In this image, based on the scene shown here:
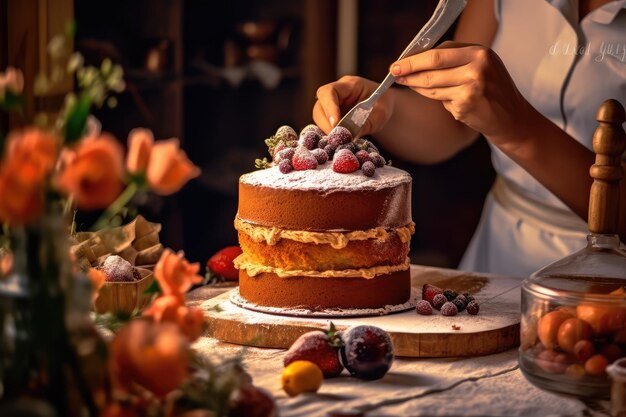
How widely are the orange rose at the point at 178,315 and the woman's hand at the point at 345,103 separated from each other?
3.08 ft

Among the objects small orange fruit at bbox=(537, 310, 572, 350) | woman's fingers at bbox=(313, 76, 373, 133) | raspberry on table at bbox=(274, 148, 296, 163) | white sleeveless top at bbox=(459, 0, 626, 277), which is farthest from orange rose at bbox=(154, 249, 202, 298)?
white sleeveless top at bbox=(459, 0, 626, 277)

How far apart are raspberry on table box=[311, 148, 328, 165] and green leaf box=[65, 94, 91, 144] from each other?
0.85 m

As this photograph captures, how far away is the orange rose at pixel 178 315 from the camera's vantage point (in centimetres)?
125

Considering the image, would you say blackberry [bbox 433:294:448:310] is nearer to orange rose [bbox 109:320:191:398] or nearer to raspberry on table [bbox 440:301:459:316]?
raspberry on table [bbox 440:301:459:316]

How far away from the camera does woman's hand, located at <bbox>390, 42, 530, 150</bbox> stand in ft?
6.38

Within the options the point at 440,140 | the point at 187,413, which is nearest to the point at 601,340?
the point at 187,413

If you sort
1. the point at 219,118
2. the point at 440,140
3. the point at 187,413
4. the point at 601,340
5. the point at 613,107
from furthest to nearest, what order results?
the point at 219,118
the point at 440,140
the point at 613,107
the point at 601,340
the point at 187,413

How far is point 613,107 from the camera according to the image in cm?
160

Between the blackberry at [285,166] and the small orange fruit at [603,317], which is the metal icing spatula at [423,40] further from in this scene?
the small orange fruit at [603,317]

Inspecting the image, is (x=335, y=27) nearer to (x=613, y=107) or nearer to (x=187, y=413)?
(x=613, y=107)

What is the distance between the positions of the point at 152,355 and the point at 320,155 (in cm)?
91

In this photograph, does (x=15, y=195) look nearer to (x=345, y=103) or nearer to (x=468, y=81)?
(x=468, y=81)

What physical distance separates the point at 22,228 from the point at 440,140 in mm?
1873

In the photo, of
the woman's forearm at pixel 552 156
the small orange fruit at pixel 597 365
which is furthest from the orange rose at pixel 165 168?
the woman's forearm at pixel 552 156
